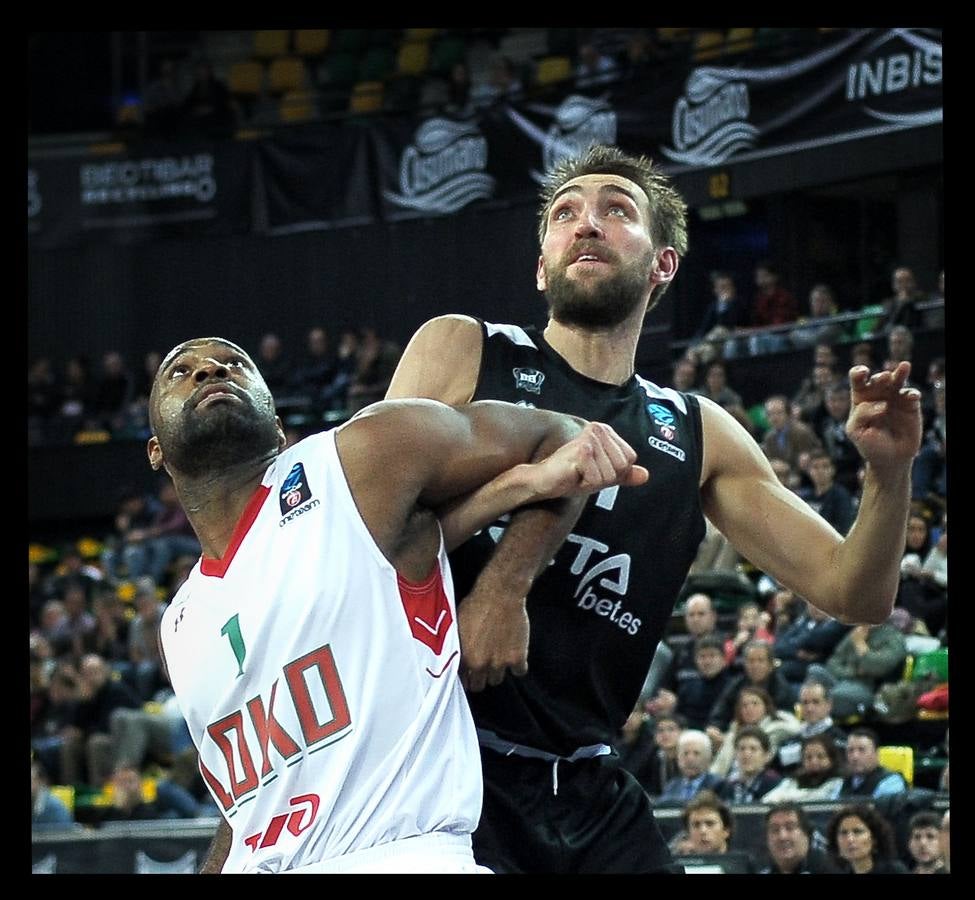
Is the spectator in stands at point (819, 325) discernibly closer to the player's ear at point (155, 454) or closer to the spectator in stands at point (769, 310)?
the spectator in stands at point (769, 310)

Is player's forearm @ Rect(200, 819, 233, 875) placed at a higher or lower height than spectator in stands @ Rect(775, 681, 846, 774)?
higher

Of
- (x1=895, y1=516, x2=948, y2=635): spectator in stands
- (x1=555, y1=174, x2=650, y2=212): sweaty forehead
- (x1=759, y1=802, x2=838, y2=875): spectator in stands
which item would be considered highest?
(x1=555, y1=174, x2=650, y2=212): sweaty forehead

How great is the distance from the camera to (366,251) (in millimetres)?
18391

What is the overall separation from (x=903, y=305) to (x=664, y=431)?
9.84 metres

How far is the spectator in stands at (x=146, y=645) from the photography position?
14703 millimetres

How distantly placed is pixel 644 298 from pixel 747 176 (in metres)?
11.6

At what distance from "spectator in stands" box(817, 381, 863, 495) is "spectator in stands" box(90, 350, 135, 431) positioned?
9308 mm

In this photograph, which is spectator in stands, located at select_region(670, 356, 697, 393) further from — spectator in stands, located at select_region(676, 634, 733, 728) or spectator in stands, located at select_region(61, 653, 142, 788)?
spectator in stands, located at select_region(61, 653, 142, 788)

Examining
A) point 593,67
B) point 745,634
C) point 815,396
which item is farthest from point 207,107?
point 745,634

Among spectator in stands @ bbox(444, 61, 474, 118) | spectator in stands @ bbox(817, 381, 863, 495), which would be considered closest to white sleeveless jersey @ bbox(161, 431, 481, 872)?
spectator in stands @ bbox(817, 381, 863, 495)

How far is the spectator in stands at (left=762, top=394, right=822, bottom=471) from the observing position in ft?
43.5

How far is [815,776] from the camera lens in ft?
33.0

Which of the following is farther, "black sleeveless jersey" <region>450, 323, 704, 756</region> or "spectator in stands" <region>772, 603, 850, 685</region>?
"spectator in stands" <region>772, 603, 850, 685</region>

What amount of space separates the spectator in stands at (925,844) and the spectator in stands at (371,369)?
9.06 m
